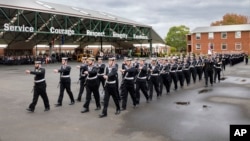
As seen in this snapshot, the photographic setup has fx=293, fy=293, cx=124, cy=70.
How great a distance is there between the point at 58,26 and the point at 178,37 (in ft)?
185

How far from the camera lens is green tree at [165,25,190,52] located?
304ft

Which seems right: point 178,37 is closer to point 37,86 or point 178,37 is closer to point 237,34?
point 237,34

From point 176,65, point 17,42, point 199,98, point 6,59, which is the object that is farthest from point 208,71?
point 17,42

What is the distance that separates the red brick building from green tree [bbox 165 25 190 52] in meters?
21.3

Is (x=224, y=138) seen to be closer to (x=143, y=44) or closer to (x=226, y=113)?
(x=226, y=113)

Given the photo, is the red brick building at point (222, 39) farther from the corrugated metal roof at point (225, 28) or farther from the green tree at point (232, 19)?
the green tree at point (232, 19)

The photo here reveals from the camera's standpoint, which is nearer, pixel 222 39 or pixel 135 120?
pixel 135 120

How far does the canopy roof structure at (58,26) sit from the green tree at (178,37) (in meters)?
30.8

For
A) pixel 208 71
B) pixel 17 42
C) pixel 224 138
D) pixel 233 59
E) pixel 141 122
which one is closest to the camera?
pixel 224 138

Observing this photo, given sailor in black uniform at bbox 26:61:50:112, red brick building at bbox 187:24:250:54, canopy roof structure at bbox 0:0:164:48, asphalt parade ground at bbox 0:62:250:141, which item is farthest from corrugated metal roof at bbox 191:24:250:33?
sailor in black uniform at bbox 26:61:50:112

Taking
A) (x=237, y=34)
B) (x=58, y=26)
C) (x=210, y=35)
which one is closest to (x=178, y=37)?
(x=210, y=35)

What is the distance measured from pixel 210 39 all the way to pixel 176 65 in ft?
182

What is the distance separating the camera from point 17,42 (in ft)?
151

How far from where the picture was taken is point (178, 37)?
3693 inches
